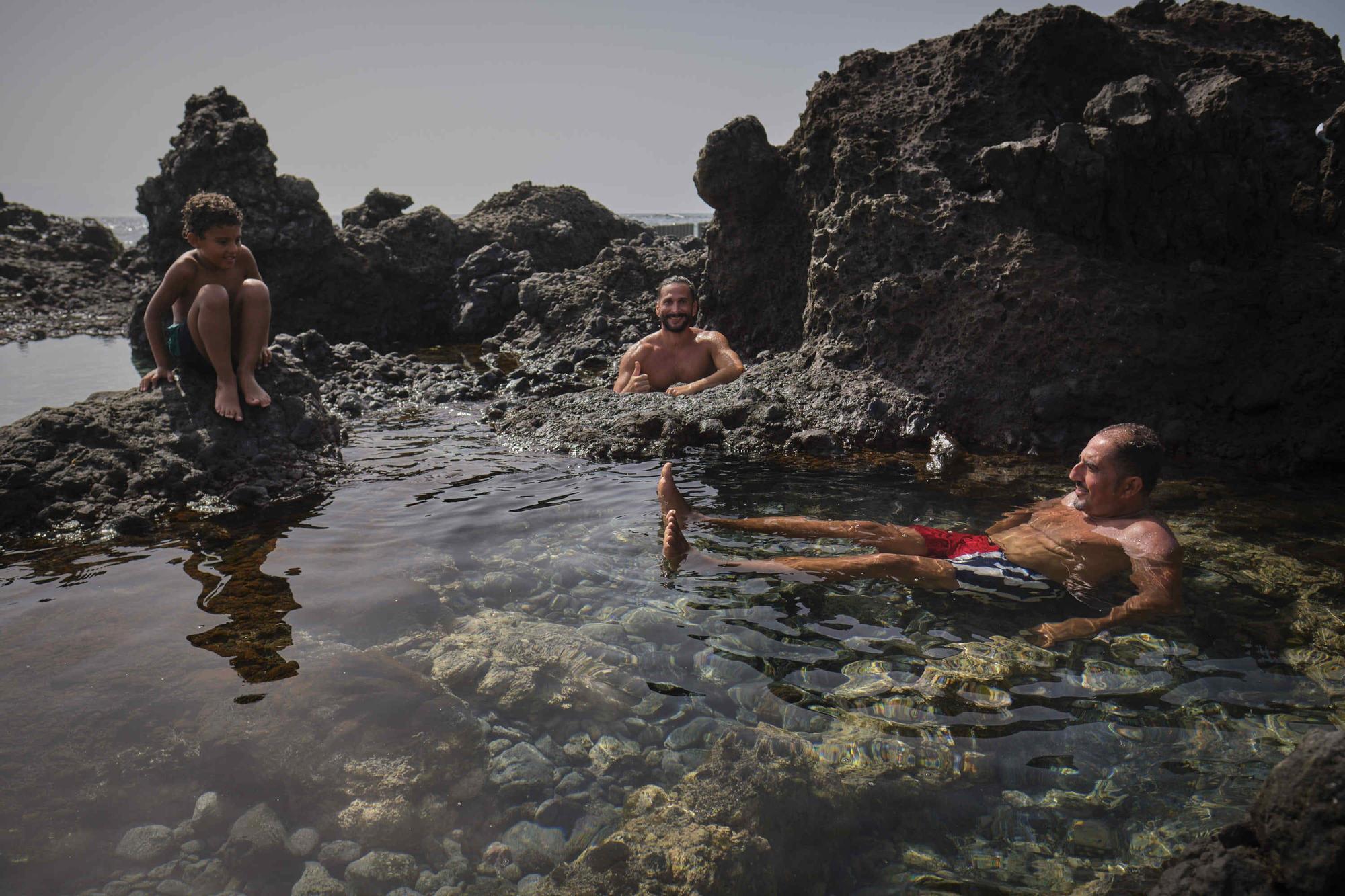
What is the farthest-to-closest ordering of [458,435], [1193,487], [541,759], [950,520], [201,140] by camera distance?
[201,140] → [458,435] → [1193,487] → [950,520] → [541,759]

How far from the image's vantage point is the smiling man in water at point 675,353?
8.91m

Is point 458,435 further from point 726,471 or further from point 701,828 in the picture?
point 701,828

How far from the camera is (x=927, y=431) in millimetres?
6992

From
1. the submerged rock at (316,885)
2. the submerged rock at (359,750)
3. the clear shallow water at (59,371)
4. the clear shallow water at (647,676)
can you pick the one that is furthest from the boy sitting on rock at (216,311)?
the submerged rock at (316,885)

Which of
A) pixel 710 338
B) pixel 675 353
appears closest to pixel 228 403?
pixel 675 353

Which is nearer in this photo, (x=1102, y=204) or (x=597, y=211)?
(x=1102, y=204)

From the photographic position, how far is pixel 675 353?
9.16 metres

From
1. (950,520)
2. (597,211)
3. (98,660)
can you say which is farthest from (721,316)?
(597,211)

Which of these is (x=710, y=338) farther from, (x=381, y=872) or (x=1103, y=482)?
(x=381, y=872)

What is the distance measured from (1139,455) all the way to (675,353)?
5.44m

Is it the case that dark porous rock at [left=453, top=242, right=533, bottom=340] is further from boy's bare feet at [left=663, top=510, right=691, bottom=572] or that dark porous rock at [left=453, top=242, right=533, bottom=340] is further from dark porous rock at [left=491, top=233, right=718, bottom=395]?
boy's bare feet at [left=663, top=510, right=691, bottom=572]

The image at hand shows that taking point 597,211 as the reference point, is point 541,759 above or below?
below

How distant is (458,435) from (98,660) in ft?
15.9

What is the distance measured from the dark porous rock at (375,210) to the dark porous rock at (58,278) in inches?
217
